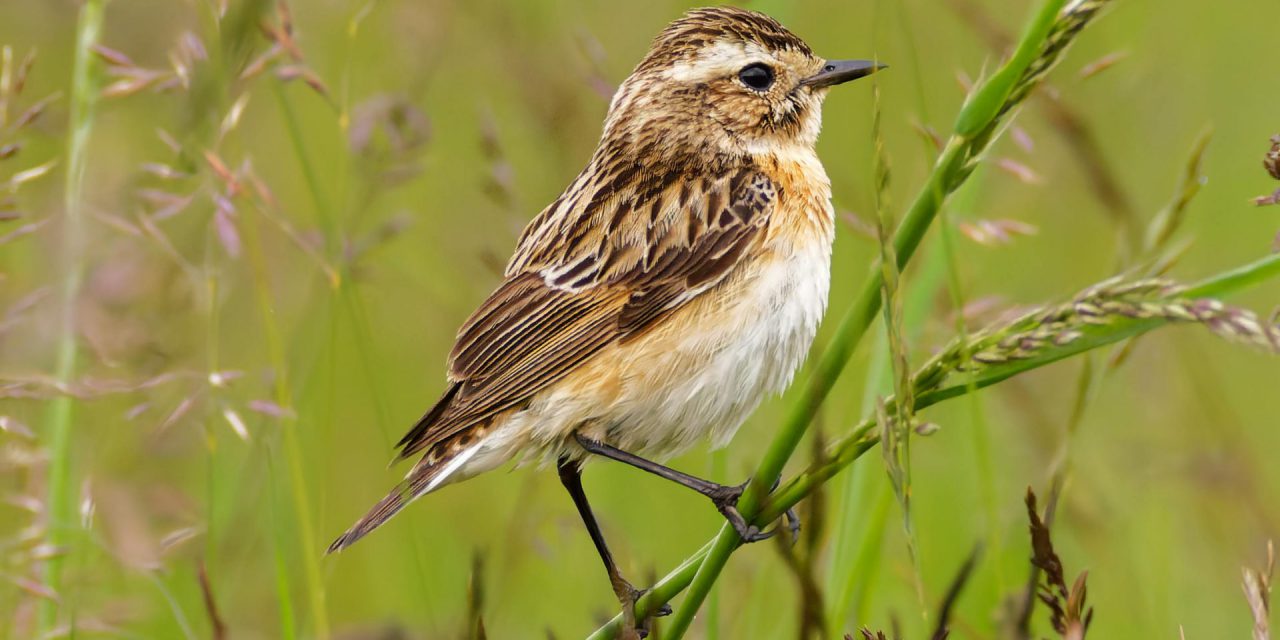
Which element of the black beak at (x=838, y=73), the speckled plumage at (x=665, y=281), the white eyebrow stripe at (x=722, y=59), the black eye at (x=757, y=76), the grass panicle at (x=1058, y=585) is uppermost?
the white eyebrow stripe at (x=722, y=59)

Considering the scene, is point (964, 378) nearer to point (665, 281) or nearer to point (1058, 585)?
point (1058, 585)

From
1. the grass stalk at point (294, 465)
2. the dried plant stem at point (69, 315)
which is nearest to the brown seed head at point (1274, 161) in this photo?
the grass stalk at point (294, 465)

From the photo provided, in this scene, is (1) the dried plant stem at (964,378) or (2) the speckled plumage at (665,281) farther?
(2) the speckled plumage at (665,281)

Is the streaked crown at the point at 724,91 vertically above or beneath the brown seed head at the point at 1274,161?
above

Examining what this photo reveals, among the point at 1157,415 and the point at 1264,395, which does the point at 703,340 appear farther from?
the point at 1264,395

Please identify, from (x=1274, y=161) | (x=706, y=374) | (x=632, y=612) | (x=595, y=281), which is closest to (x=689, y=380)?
(x=706, y=374)

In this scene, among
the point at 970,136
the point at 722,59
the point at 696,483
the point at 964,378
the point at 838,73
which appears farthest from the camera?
the point at 722,59

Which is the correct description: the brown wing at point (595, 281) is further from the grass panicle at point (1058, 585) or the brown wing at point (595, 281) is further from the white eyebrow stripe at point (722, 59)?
the grass panicle at point (1058, 585)

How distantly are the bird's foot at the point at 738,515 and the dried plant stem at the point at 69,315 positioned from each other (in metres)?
1.40

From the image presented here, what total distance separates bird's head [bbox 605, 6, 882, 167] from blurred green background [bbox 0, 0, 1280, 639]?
168 mm

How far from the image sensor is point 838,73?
3773mm

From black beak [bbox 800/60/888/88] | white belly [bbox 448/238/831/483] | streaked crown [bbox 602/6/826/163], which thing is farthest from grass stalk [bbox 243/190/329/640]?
black beak [bbox 800/60/888/88]

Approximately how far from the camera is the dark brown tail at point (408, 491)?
303 cm

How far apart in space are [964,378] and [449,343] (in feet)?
10.5
